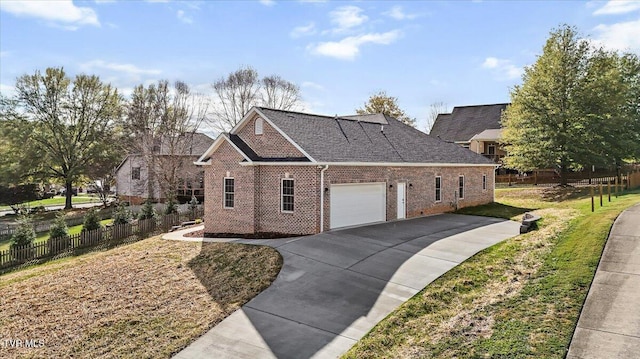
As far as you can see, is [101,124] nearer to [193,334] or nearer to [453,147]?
[453,147]

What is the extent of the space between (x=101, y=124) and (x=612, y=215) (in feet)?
145

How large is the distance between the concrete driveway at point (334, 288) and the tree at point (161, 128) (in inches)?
994

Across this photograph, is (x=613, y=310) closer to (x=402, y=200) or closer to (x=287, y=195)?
(x=287, y=195)

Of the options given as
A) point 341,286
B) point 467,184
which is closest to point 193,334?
point 341,286

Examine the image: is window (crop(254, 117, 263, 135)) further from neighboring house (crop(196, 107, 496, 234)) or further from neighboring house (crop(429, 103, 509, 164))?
neighboring house (crop(429, 103, 509, 164))

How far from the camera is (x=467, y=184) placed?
26.7 meters

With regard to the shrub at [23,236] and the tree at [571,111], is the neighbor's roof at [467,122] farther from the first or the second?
the shrub at [23,236]

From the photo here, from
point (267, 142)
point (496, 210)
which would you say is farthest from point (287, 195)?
point (496, 210)

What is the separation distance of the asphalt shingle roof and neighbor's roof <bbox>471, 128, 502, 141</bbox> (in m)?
18.9

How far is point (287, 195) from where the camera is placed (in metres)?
18.2

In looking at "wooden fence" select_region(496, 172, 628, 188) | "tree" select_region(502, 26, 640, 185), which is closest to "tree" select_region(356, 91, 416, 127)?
"wooden fence" select_region(496, 172, 628, 188)

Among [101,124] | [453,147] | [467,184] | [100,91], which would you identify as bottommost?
[467,184]

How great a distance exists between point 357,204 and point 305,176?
3.10 metres

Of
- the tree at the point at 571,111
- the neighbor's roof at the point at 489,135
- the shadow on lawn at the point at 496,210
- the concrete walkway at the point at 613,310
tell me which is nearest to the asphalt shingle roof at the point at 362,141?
the shadow on lawn at the point at 496,210
